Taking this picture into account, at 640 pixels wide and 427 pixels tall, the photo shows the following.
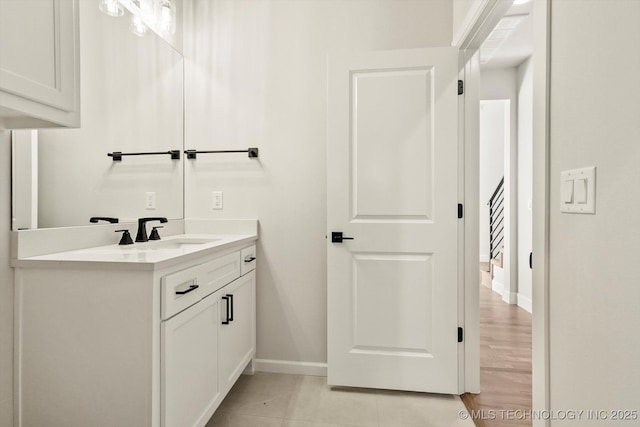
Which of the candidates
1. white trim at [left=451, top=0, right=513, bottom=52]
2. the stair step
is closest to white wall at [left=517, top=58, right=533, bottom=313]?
the stair step

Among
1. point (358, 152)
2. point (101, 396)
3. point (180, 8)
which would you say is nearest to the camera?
point (101, 396)

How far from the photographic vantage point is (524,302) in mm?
3609

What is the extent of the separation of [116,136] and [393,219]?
62.8 inches

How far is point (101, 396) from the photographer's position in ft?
3.85

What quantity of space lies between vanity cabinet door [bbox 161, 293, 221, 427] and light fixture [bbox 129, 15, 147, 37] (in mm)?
1550

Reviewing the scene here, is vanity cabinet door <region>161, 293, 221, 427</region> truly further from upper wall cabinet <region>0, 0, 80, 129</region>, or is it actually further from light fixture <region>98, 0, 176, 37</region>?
light fixture <region>98, 0, 176, 37</region>

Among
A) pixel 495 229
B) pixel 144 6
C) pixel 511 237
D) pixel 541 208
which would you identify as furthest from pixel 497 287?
pixel 144 6

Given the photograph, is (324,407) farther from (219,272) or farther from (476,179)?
(476,179)

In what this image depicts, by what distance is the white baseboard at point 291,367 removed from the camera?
7.31ft

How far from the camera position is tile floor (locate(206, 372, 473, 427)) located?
1728 millimetres

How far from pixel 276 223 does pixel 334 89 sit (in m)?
0.95

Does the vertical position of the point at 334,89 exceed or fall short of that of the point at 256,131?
it exceeds it

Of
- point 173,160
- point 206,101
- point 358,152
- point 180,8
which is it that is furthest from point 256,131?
point 180,8

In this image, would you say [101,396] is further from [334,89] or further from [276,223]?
[334,89]
